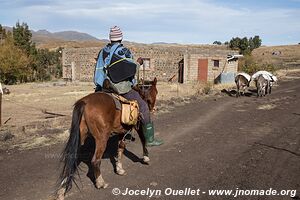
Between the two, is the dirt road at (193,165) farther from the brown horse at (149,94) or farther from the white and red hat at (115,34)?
the white and red hat at (115,34)

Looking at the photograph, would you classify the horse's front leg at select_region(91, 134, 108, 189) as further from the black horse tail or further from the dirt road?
the black horse tail

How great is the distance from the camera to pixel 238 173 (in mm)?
6004

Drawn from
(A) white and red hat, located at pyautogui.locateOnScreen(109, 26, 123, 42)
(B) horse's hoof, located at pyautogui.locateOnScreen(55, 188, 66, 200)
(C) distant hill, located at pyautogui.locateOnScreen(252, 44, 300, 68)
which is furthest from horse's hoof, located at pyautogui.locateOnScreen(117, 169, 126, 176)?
(C) distant hill, located at pyautogui.locateOnScreen(252, 44, 300, 68)

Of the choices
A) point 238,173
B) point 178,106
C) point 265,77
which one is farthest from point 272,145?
point 265,77

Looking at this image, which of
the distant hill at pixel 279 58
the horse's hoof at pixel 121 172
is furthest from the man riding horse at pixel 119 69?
the distant hill at pixel 279 58

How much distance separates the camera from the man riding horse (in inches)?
227

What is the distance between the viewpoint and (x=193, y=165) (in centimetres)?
647

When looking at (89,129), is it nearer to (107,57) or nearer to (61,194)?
(61,194)

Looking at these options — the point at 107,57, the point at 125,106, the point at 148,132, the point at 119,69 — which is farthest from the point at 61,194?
the point at 107,57

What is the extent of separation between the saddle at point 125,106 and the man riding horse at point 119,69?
3.3 inches

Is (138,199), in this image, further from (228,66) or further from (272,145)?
(228,66)

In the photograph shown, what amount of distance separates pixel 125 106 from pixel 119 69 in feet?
2.04

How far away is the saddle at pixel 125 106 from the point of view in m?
5.60

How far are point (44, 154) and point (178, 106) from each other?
8.55 meters
